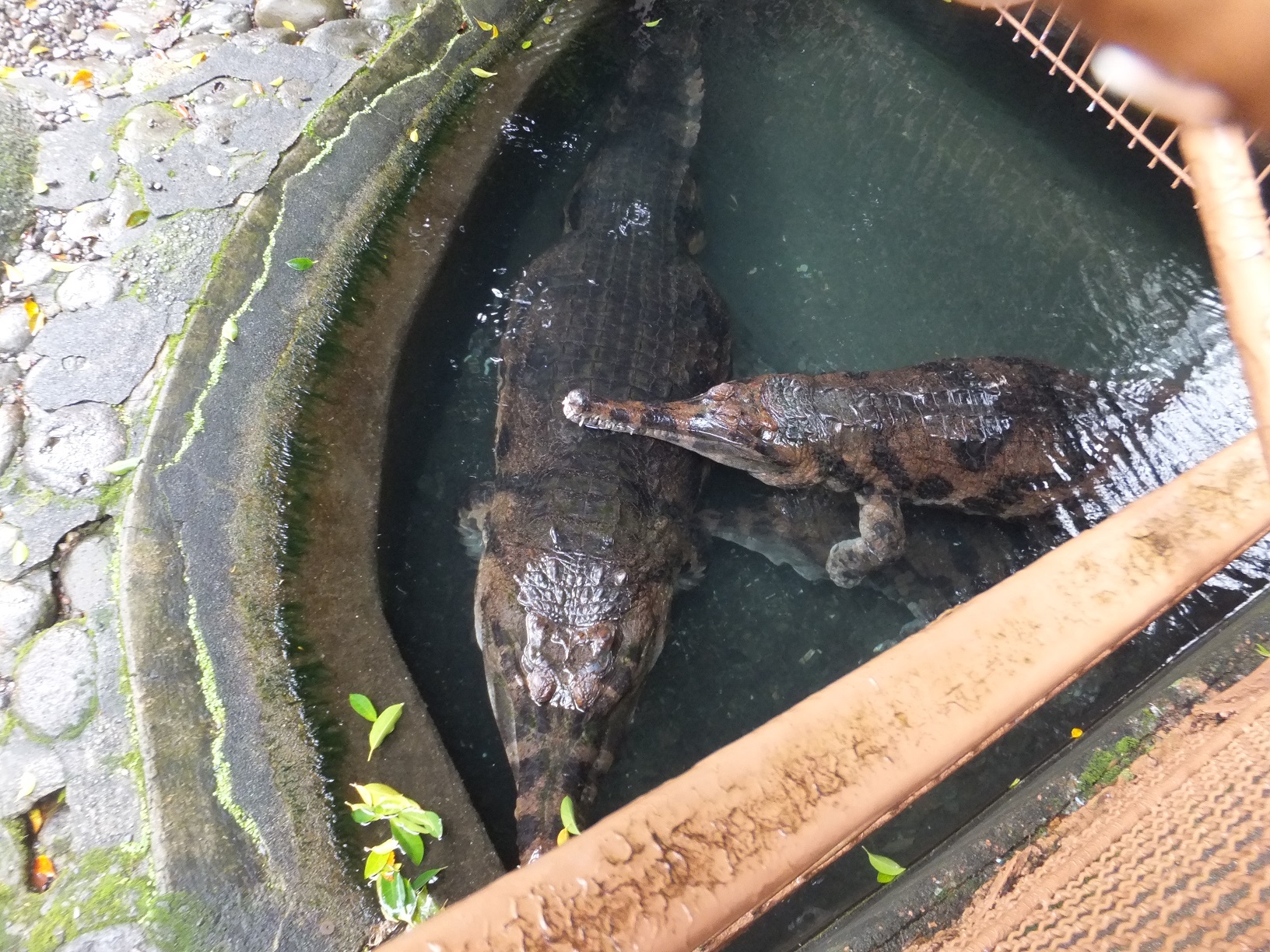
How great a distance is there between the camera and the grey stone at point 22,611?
212 cm

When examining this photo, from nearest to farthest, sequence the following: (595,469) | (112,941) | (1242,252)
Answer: (1242,252), (112,941), (595,469)

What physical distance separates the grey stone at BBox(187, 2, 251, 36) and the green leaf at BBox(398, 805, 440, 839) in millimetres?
3621

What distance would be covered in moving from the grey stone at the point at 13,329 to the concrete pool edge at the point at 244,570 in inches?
25.6

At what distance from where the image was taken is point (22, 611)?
2.15 m

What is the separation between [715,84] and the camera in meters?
4.71

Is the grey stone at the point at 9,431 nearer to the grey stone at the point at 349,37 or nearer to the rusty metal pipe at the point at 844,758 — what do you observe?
the grey stone at the point at 349,37

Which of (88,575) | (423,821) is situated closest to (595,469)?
(423,821)

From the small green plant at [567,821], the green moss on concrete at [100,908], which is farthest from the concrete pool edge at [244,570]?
the small green plant at [567,821]

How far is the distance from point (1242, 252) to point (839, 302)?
8.58 feet

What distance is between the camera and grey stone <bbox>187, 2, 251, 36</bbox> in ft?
11.3

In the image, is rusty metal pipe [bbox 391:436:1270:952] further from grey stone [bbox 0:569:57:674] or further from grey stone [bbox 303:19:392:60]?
grey stone [bbox 303:19:392:60]

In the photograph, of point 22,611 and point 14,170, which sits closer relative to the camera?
point 22,611

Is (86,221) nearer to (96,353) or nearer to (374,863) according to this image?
(96,353)

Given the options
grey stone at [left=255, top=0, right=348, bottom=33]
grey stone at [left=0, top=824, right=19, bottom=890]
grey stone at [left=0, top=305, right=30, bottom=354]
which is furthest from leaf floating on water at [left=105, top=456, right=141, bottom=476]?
grey stone at [left=255, top=0, right=348, bottom=33]
